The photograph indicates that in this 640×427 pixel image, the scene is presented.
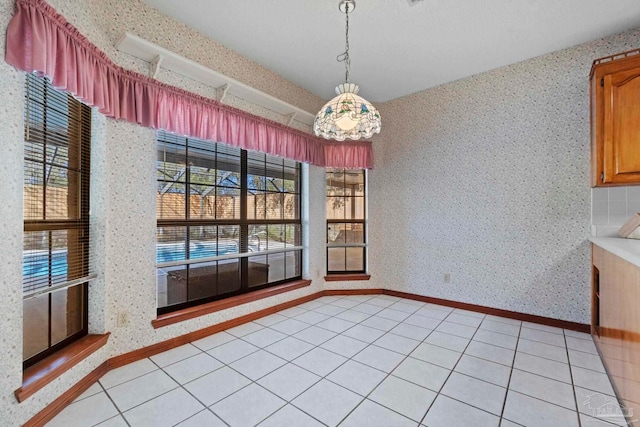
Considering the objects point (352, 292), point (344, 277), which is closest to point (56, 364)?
point (344, 277)

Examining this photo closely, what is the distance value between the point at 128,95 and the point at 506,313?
4.38m

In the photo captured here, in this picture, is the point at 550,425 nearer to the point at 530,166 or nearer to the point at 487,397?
the point at 487,397

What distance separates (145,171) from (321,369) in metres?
2.17

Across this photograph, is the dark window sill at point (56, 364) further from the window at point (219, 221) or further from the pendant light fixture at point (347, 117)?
the pendant light fixture at point (347, 117)

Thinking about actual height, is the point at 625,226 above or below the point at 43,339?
above

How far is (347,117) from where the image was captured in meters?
1.87

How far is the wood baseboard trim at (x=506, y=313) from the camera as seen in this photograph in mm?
2820

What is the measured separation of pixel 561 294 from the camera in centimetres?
289

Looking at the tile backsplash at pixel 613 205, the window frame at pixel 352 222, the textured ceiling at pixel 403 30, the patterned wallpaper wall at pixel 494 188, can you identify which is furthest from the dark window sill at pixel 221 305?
the tile backsplash at pixel 613 205

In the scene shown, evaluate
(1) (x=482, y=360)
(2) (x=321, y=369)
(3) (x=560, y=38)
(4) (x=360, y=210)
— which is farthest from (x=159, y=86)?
(3) (x=560, y=38)

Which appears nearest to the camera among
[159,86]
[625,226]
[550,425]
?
[550,425]

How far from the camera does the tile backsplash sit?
259 centimetres

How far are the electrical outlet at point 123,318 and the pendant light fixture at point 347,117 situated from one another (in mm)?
2108

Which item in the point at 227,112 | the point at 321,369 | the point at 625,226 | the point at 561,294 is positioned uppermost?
the point at 227,112
